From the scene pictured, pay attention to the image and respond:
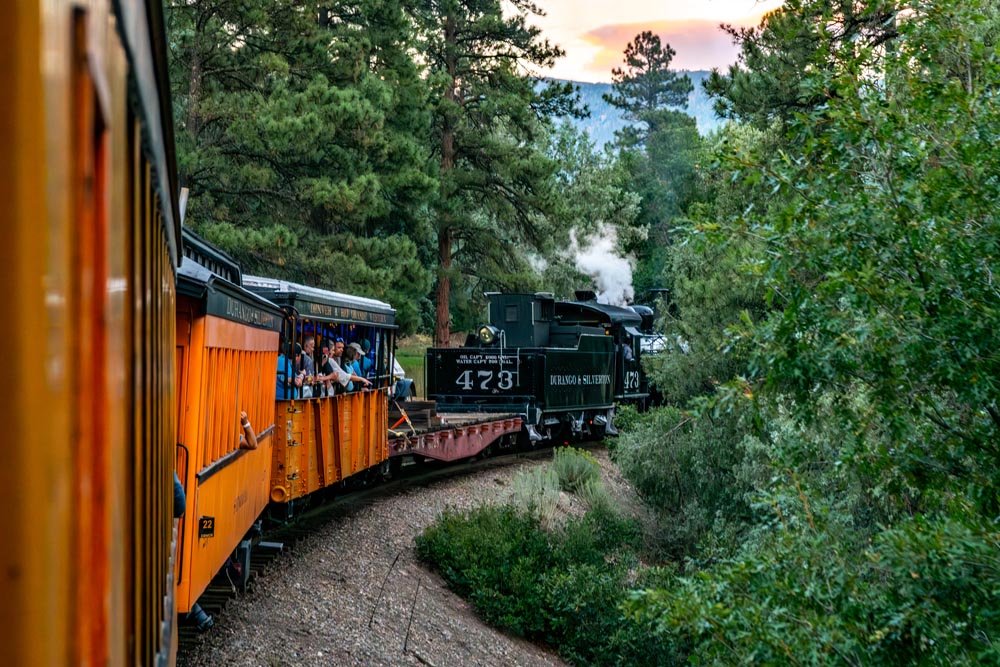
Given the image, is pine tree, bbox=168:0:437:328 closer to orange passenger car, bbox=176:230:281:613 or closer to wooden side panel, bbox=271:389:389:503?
wooden side panel, bbox=271:389:389:503

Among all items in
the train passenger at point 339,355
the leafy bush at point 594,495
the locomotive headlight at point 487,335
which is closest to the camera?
the train passenger at point 339,355

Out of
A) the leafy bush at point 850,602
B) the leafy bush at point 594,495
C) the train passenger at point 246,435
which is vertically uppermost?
the train passenger at point 246,435

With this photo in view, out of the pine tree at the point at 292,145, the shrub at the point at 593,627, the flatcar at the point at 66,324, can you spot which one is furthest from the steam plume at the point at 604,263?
the flatcar at the point at 66,324

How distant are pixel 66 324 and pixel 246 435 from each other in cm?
692

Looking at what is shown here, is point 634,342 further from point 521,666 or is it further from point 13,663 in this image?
point 13,663

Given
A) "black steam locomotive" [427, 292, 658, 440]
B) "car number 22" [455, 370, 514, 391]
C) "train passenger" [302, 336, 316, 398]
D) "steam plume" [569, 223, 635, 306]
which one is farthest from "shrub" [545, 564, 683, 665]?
"steam plume" [569, 223, 635, 306]

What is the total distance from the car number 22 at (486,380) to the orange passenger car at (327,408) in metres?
7.79

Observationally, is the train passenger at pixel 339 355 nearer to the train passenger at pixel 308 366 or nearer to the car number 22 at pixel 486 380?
the train passenger at pixel 308 366

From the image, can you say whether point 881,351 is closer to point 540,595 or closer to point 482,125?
point 540,595

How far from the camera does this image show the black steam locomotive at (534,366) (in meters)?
23.8

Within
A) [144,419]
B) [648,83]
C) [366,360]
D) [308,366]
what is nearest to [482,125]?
[366,360]

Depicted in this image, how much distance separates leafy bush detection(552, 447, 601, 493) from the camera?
850 inches

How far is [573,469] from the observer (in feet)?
71.8

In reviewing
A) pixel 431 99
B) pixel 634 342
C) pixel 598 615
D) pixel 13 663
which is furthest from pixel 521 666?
pixel 431 99
